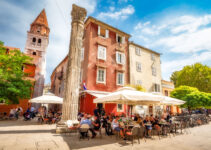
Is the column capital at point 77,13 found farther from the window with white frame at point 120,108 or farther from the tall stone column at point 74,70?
the window with white frame at point 120,108

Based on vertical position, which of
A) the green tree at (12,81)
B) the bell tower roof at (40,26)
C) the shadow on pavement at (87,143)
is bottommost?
the shadow on pavement at (87,143)

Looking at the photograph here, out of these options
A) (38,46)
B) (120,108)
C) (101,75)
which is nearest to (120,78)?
(101,75)

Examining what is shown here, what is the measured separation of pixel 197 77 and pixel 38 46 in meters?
39.1

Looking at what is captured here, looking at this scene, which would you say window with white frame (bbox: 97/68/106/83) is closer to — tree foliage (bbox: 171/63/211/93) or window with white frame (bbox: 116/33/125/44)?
window with white frame (bbox: 116/33/125/44)

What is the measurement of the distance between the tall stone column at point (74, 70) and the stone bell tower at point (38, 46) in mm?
19886

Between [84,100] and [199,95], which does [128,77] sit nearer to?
[84,100]

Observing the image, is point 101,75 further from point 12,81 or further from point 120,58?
point 12,81

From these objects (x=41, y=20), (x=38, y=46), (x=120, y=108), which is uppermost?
(x=41, y=20)

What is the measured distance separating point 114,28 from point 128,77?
7535 millimetres

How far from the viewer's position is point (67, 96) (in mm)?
8023

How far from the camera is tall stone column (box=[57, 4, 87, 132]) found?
7.82 meters

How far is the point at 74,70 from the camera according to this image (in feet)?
27.7

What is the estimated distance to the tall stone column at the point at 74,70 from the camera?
7824mm

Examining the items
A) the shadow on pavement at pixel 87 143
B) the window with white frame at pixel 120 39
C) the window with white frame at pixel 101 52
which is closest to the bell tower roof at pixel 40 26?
the window with white frame at pixel 120 39
